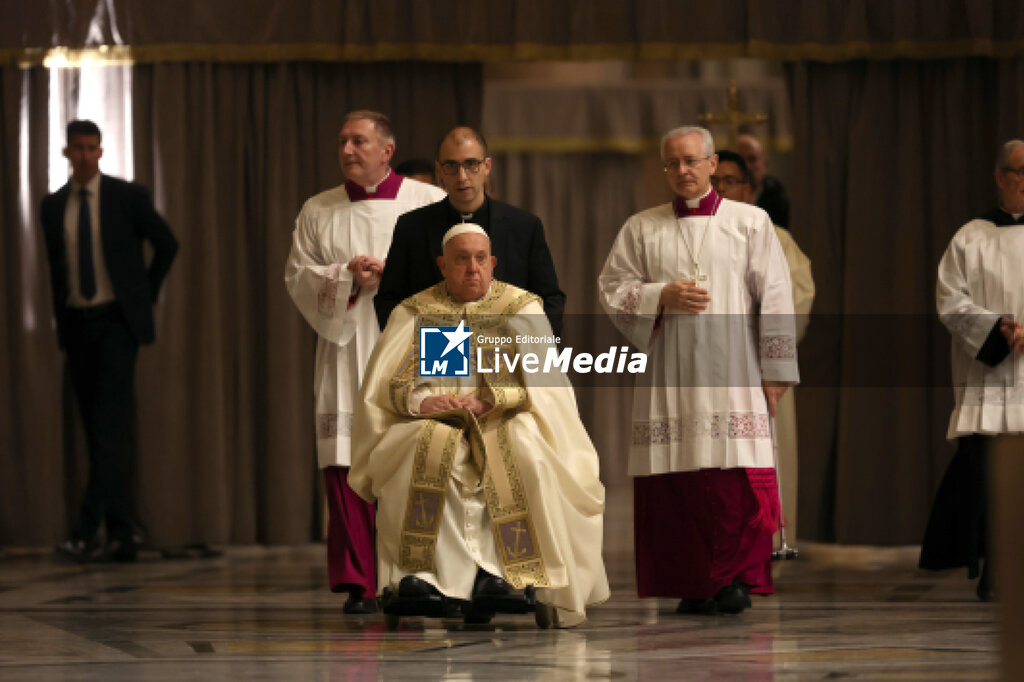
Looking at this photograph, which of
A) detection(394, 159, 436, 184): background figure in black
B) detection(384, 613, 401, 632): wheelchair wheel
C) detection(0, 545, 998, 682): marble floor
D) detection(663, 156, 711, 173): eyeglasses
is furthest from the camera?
detection(394, 159, 436, 184): background figure in black

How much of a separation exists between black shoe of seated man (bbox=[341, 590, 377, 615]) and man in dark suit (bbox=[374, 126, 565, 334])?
1007 millimetres

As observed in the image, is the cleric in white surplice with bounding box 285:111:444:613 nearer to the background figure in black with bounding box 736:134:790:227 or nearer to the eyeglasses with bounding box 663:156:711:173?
the eyeglasses with bounding box 663:156:711:173

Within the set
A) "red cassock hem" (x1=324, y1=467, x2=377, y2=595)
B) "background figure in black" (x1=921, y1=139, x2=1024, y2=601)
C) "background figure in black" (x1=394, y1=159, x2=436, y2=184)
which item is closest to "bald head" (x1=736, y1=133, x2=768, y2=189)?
"background figure in black" (x1=394, y1=159, x2=436, y2=184)

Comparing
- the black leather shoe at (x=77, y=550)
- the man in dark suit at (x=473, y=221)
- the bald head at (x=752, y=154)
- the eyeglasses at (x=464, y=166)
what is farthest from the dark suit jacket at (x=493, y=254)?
the black leather shoe at (x=77, y=550)

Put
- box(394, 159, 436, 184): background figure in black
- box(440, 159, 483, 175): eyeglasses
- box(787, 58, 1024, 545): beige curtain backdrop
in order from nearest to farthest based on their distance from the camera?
box(440, 159, 483, 175): eyeglasses < box(394, 159, 436, 184): background figure in black < box(787, 58, 1024, 545): beige curtain backdrop

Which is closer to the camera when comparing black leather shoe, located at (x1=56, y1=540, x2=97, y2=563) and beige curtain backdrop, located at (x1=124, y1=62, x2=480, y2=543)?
black leather shoe, located at (x1=56, y1=540, x2=97, y2=563)

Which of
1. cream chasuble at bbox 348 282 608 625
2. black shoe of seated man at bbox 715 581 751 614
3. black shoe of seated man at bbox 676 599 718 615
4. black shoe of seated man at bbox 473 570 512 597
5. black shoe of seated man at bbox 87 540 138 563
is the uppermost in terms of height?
cream chasuble at bbox 348 282 608 625

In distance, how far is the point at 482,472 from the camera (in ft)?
17.4

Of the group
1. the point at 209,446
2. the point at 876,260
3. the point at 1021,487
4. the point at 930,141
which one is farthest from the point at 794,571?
the point at 1021,487

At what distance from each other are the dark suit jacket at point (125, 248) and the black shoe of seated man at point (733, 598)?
3.60 m

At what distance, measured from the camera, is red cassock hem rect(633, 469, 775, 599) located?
5844 millimetres

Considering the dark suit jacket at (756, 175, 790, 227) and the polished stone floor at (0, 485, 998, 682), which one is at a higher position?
the dark suit jacket at (756, 175, 790, 227)

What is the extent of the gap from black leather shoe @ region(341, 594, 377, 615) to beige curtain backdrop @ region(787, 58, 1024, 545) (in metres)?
3.34

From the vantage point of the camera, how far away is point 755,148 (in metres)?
8.07
